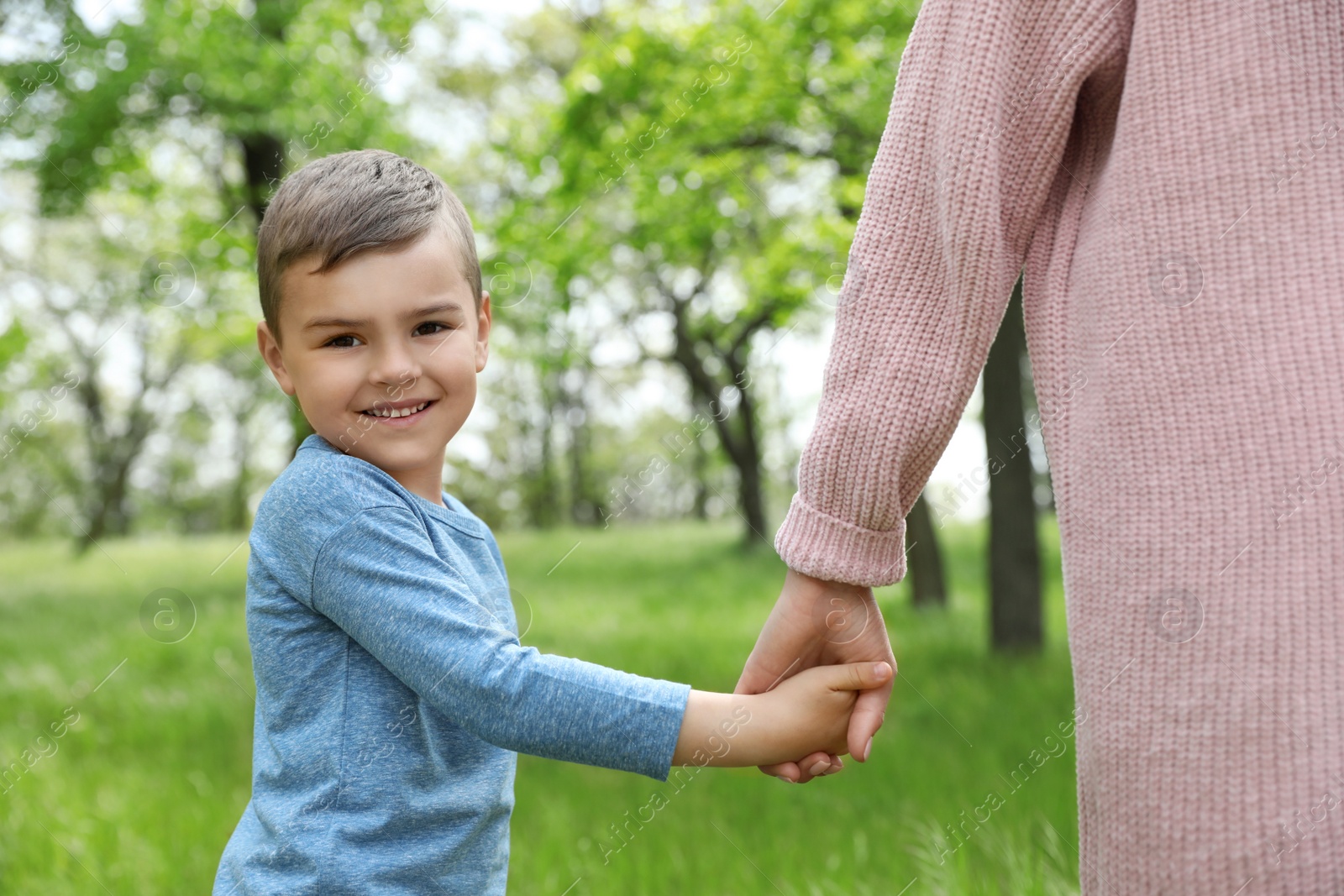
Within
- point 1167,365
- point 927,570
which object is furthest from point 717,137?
point 1167,365

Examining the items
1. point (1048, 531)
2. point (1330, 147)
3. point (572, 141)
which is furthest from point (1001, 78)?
point (1048, 531)

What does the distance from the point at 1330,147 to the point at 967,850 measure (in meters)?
2.55

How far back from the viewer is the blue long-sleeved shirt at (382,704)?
49.5 inches

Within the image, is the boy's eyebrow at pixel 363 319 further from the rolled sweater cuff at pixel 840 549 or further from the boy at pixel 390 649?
the rolled sweater cuff at pixel 840 549

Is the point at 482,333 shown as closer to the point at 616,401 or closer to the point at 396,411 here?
the point at 396,411

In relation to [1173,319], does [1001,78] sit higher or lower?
higher

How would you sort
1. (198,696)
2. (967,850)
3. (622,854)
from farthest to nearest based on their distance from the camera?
(198,696)
(622,854)
(967,850)

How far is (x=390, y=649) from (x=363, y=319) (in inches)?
16.5

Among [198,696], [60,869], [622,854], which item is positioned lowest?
[198,696]

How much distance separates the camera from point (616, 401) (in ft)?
32.3

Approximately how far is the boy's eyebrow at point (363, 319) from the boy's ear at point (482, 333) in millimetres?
126

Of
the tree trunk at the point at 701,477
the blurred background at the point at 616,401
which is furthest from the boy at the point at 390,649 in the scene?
the tree trunk at the point at 701,477

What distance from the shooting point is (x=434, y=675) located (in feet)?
4.12

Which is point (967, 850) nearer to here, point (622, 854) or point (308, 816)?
point (622, 854)
